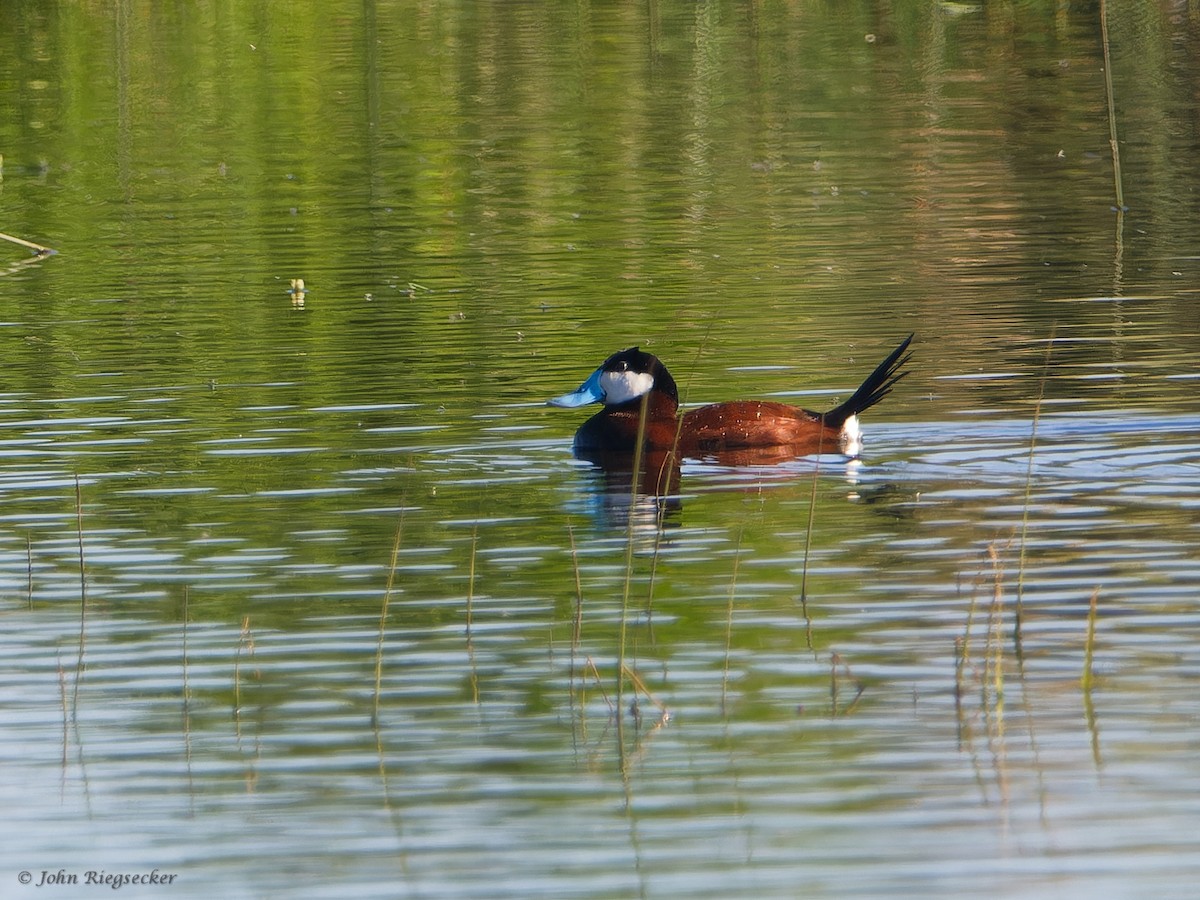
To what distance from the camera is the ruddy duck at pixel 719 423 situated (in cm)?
1181

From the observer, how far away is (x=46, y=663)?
827 cm

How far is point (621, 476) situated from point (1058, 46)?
86.1 ft

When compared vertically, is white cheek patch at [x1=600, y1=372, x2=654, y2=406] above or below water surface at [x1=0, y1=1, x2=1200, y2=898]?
above

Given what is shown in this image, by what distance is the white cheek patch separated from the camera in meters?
12.4

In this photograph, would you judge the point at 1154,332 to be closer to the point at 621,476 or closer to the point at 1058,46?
the point at 621,476

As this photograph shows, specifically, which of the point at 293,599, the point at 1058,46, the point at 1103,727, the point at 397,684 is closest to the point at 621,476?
the point at 293,599

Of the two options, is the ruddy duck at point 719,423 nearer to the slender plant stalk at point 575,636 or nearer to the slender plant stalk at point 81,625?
the slender plant stalk at point 575,636

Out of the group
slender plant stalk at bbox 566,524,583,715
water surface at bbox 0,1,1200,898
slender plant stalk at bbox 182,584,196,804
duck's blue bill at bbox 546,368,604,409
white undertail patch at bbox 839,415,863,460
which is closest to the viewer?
water surface at bbox 0,1,1200,898

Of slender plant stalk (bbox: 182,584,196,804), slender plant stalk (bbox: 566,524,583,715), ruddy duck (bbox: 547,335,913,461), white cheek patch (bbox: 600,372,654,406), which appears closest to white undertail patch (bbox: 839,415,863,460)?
ruddy duck (bbox: 547,335,913,461)

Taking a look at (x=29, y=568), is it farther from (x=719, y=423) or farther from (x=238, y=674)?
(x=719, y=423)

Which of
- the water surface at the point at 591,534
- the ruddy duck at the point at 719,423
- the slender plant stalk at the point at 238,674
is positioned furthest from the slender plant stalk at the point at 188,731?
the ruddy duck at the point at 719,423

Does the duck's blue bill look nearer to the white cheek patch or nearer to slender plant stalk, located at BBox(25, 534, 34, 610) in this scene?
the white cheek patch

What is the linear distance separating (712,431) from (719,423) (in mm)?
70

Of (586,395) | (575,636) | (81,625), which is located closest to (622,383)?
(586,395)
